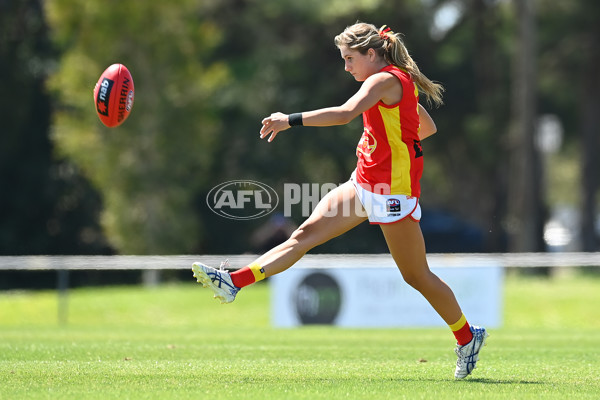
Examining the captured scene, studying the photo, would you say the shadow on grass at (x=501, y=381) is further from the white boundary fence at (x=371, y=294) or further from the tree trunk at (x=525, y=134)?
the tree trunk at (x=525, y=134)

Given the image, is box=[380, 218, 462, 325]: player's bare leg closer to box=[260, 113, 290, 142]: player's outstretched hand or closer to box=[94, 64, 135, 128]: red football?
box=[260, 113, 290, 142]: player's outstretched hand

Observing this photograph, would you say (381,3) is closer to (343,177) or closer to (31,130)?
(343,177)

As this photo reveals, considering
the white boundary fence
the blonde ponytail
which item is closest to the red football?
the blonde ponytail

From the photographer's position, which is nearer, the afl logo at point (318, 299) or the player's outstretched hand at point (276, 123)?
the player's outstretched hand at point (276, 123)

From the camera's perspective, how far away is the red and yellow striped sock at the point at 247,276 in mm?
7074

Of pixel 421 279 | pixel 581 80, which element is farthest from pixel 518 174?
pixel 421 279

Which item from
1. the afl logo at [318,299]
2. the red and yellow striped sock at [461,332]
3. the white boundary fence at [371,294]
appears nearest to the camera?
the red and yellow striped sock at [461,332]

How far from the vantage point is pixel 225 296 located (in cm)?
702

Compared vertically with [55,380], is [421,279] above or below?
above

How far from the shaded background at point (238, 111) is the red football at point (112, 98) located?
826 inches

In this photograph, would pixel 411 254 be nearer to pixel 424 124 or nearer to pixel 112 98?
pixel 424 124

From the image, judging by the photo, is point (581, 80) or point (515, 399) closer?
point (515, 399)

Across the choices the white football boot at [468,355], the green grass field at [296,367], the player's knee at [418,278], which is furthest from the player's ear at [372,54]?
the green grass field at [296,367]

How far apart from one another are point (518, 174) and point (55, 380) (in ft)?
80.0
